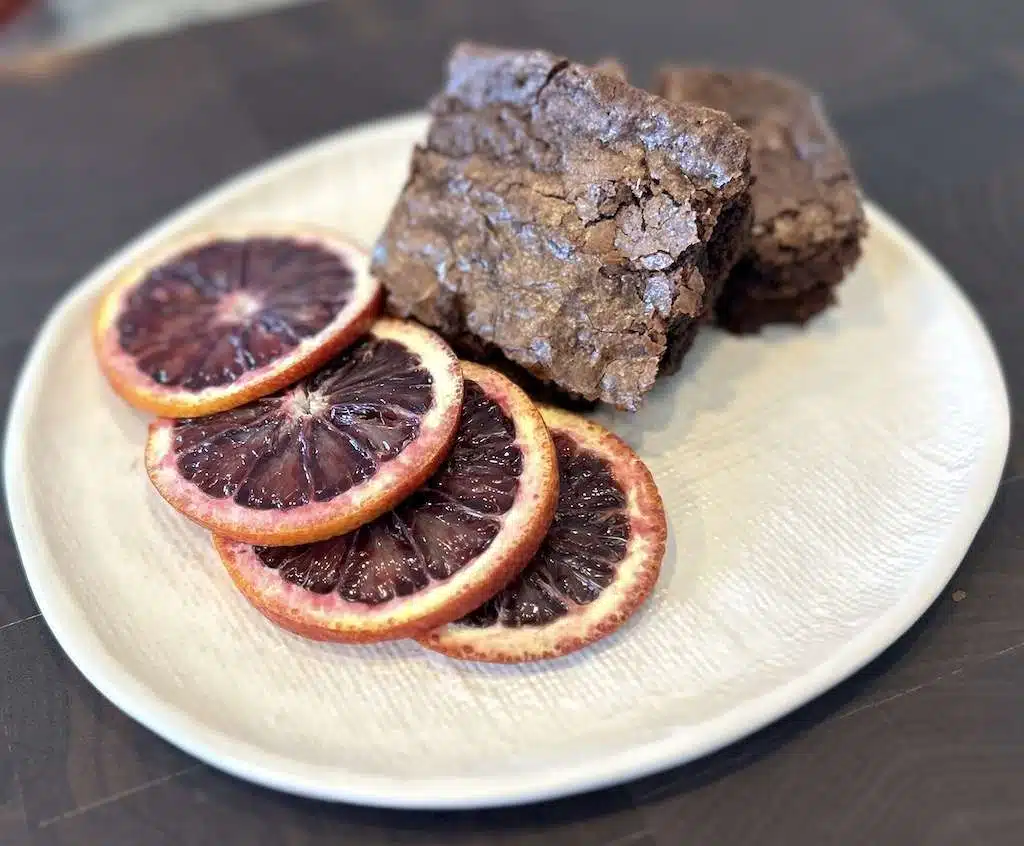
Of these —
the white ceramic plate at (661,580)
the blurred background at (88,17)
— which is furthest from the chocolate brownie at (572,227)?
the blurred background at (88,17)

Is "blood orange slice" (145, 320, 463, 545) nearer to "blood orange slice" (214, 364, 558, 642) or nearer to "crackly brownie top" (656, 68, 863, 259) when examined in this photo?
"blood orange slice" (214, 364, 558, 642)

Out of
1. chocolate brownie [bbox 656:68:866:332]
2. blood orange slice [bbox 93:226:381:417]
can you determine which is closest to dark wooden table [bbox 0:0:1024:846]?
blood orange slice [bbox 93:226:381:417]

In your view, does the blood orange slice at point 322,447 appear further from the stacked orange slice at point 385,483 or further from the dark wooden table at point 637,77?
the dark wooden table at point 637,77

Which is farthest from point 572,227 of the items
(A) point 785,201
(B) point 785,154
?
(B) point 785,154

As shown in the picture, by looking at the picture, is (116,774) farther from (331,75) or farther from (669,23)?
(669,23)

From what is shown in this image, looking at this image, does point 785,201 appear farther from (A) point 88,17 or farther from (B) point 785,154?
(A) point 88,17

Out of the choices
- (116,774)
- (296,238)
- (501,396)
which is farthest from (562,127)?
(116,774)
